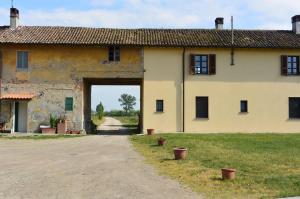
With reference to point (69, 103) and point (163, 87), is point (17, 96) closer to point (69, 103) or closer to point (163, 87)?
point (69, 103)

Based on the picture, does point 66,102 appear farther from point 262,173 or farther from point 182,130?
point 262,173

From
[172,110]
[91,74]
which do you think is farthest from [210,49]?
[91,74]

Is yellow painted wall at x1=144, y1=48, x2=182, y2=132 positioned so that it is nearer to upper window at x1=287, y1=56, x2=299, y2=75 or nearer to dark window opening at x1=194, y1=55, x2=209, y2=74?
dark window opening at x1=194, y1=55, x2=209, y2=74

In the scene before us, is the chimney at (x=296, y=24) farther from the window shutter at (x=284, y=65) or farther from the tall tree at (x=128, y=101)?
the tall tree at (x=128, y=101)

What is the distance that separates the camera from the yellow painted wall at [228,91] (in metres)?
27.7

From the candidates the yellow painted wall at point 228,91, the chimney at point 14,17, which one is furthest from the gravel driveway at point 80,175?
the chimney at point 14,17

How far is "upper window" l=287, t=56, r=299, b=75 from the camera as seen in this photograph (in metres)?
28.7

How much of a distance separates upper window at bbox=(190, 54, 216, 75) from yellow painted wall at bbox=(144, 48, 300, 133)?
32 cm

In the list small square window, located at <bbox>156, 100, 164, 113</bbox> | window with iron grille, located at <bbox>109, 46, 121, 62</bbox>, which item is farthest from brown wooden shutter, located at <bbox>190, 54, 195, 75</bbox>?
window with iron grille, located at <bbox>109, 46, 121, 62</bbox>

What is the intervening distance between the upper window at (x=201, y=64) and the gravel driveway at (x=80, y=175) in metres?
11.2

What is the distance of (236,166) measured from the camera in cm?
1282

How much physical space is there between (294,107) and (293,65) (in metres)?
2.76

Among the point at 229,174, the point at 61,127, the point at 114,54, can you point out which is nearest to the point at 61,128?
the point at 61,127

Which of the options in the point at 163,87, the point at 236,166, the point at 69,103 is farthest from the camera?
the point at 163,87
